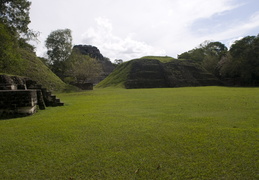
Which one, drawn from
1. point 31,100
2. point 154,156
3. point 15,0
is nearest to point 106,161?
point 154,156

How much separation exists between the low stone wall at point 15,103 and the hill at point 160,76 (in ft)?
99.8

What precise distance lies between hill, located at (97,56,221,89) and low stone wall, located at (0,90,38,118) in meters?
30.4

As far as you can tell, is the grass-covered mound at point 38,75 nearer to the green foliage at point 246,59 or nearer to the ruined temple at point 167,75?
the ruined temple at point 167,75

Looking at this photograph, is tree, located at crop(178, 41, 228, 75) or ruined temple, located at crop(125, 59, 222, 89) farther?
tree, located at crop(178, 41, 228, 75)

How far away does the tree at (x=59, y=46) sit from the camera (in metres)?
40.4

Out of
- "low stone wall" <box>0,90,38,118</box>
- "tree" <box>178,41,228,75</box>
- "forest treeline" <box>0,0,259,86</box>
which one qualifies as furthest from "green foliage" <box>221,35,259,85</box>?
"low stone wall" <box>0,90,38,118</box>

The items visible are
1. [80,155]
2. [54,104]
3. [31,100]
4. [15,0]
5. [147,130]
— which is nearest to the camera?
[80,155]

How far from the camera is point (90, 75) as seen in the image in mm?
33625

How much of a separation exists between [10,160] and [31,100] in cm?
486

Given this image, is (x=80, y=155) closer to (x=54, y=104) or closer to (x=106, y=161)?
(x=106, y=161)

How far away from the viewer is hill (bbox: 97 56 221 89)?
135ft

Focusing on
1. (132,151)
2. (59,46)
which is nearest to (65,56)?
(59,46)

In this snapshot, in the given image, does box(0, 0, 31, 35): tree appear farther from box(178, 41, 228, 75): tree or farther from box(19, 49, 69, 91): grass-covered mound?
box(178, 41, 228, 75): tree

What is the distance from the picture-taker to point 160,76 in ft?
148
